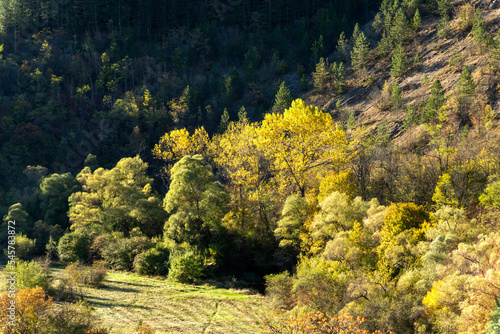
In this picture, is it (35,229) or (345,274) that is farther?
(35,229)

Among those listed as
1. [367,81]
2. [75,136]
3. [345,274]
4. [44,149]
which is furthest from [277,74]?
[345,274]

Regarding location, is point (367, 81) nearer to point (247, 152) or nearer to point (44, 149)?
point (247, 152)

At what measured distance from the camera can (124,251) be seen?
35938 mm

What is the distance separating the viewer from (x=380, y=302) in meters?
18.6

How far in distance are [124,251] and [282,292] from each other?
61.1 feet

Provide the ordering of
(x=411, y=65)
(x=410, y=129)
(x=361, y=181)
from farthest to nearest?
(x=411, y=65), (x=410, y=129), (x=361, y=181)

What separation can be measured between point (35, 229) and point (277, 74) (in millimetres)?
49893

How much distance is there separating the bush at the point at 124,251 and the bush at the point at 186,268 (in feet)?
16.2

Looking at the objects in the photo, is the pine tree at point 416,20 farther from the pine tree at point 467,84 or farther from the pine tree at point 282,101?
the pine tree at point 282,101

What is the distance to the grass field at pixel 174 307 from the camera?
69.8 ft

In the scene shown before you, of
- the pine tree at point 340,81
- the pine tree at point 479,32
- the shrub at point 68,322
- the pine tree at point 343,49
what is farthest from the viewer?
the pine tree at point 343,49

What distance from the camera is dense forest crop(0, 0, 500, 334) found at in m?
20.6

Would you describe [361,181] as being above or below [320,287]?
above

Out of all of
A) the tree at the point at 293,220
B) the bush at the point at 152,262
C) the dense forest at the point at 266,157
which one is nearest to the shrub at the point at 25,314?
the dense forest at the point at 266,157
